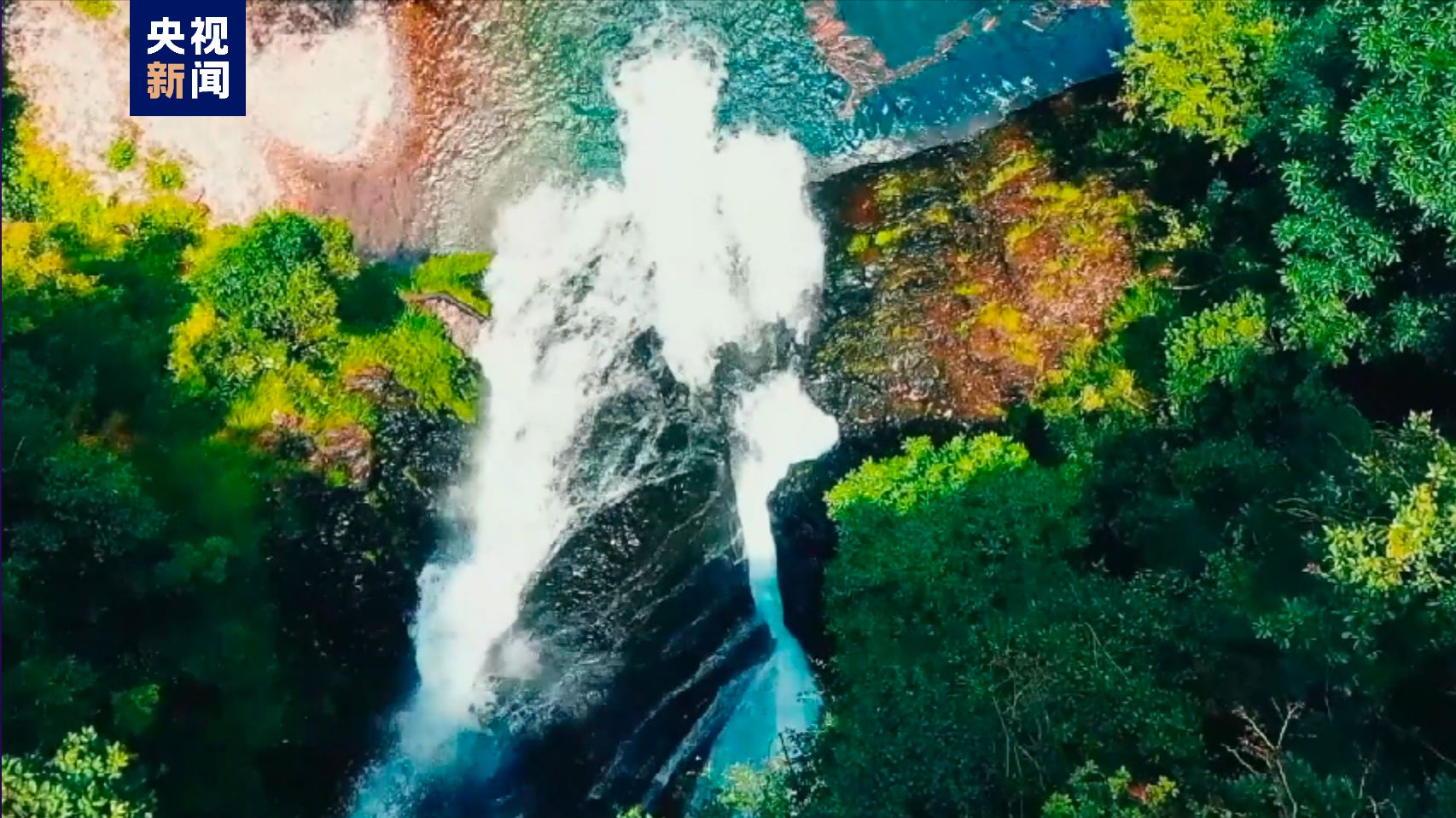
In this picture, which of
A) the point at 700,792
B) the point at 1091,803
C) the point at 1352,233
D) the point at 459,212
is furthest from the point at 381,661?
the point at 1352,233

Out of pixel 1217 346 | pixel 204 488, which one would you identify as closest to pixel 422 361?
pixel 204 488

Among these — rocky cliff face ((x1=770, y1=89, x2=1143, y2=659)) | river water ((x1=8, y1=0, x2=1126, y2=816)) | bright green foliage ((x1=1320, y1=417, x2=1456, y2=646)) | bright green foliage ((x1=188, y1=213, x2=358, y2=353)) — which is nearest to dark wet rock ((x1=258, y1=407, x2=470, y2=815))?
river water ((x1=8, y1=0, x2=1126, y2=816))

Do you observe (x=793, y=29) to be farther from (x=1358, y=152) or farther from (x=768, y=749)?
(x=768, y=749)

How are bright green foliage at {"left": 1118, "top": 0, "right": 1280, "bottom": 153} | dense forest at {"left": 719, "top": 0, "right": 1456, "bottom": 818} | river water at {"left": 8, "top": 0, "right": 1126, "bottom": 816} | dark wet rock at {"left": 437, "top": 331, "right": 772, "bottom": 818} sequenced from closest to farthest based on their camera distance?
dense forest at {"left": 719, "top": 0, "right": 1456, "bottom": 818}
bright green foliage at {"left": 1118, "top": 0, "right": 1280, "bottom": 153}
dark wet rock at {"left": 437, "top": 331, "right": 772, "bottom": 818}
river water at {"left": 8, "top": 0, "right": 1126, "bottom": 816}

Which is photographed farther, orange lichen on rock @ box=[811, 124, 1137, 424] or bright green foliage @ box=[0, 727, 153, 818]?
orange lichen on rock @ box=[811, 124, 1137, 424]

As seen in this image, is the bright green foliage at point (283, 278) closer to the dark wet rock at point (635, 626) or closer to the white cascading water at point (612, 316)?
the white cascading water at point (612, 316)

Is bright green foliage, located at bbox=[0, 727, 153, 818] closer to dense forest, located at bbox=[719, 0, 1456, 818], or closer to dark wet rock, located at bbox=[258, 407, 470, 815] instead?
dark wet rock, located at bbox=[258, 407, 470, 815]

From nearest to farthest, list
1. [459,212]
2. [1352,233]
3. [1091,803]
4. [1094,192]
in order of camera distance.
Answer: [1091,803] < [1352,233] < [1094,192] < [459,212]
